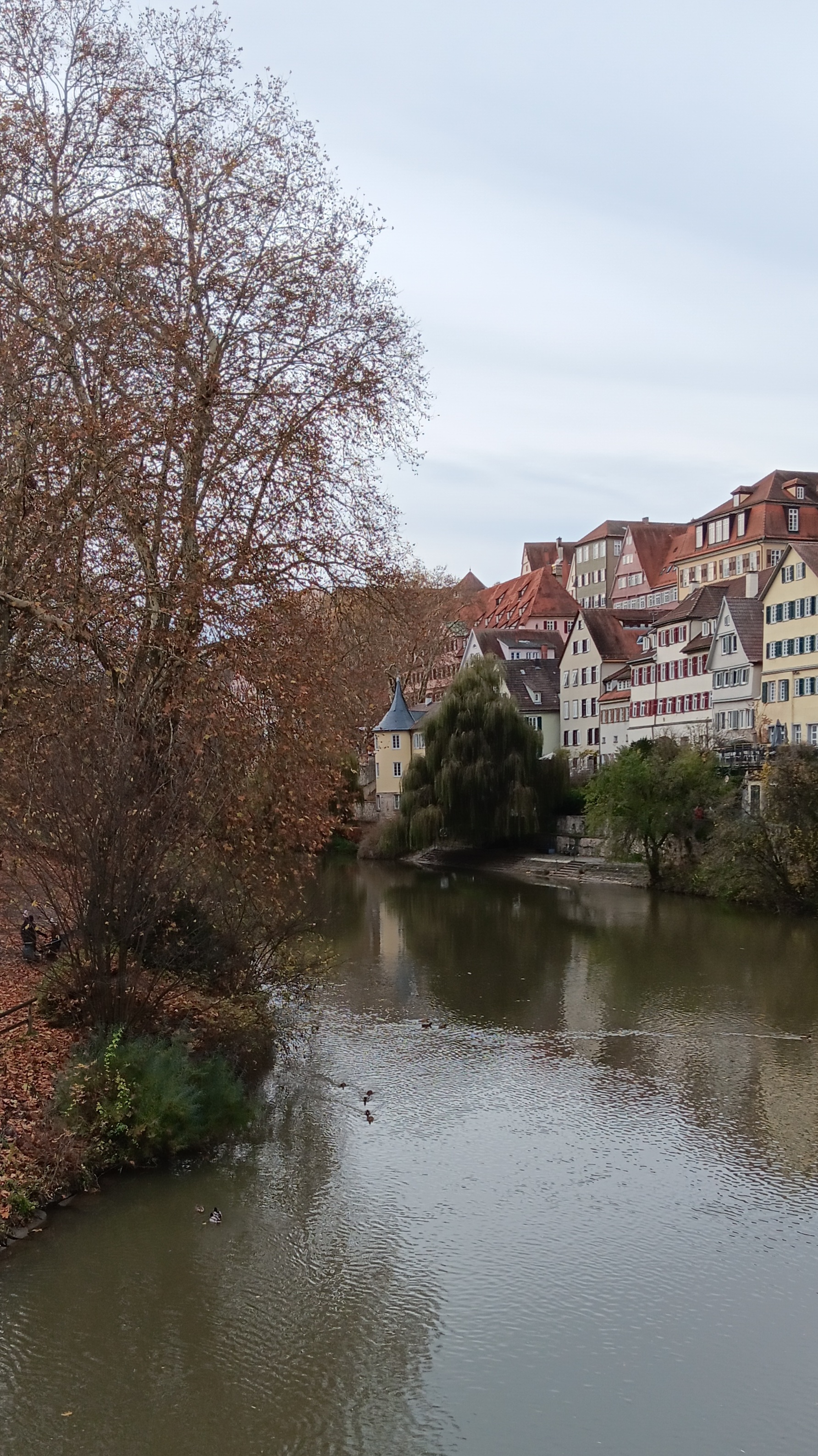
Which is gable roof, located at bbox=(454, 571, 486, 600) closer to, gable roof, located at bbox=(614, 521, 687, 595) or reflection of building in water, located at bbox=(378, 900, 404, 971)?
gable roof, located at bbox=(614, 521, 687, 595)

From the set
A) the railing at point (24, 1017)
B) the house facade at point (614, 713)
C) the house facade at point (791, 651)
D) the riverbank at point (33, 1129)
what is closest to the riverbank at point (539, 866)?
the house facade at point (791, 651)

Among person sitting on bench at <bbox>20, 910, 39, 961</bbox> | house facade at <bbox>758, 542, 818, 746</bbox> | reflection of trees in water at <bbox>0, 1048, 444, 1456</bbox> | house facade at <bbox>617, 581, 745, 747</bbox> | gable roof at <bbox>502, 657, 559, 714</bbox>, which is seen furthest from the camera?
gable roof at <bbox>502, 657, 559, 714</bbox>

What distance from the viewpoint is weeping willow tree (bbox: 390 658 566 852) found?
56156mm

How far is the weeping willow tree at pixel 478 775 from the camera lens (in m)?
56.2

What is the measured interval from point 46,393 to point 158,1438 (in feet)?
41.9

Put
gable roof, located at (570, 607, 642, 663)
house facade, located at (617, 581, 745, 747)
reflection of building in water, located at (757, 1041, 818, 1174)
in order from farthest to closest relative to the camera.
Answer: gable roof, located at (570, 607, 642, 663)
house facade, located at (617, 581, 745, 747)
reflection of building in water, located at (757, 1041, 818, 1174)

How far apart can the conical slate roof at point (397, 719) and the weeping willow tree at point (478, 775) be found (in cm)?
1649

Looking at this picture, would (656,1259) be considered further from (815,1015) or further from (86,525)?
(815,1015)

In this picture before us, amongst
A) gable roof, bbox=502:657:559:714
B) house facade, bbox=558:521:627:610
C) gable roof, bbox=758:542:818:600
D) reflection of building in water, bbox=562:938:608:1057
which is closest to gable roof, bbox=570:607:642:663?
gable roof, bbox=502:657:559:714

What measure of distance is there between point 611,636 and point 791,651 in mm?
22308

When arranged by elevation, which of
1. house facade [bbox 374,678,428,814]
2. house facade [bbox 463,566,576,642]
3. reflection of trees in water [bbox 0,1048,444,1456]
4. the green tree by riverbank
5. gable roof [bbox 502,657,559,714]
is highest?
house facade [bbox 463,566,576,642]

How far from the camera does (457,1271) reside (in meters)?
11.8

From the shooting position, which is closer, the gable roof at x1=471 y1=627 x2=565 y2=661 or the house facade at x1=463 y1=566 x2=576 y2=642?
the gable roof at x1=471 y1=627 x2=565 y2=661

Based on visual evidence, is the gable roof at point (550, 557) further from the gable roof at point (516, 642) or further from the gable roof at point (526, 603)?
the gable roof at point (516, 642)
